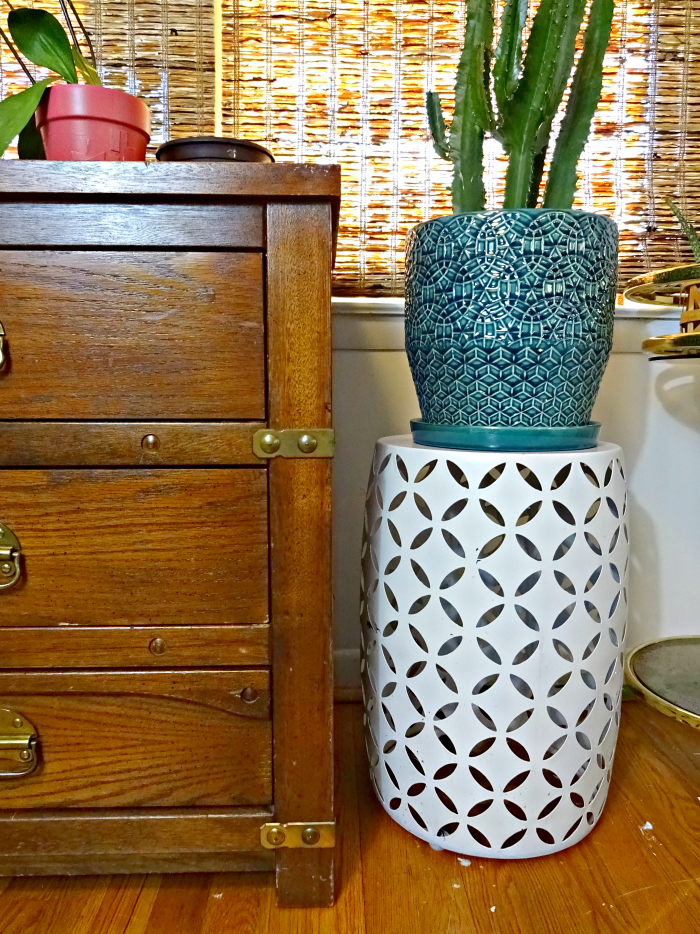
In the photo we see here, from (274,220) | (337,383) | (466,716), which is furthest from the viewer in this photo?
(337,383)

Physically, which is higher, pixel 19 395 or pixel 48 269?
pixel 48 269

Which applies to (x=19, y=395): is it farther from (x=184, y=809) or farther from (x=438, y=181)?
(x=438, y=181)

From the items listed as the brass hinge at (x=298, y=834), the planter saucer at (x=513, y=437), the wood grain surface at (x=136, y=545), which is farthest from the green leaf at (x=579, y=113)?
the brass hinge at (x=298, y=834)

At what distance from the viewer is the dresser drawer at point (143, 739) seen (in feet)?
2.16

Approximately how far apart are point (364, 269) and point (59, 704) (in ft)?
2.77

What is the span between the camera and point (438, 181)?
1128 millimetres

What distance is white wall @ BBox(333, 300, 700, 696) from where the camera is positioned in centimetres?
112

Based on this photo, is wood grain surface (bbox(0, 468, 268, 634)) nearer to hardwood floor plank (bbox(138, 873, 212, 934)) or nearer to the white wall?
hardwood floor plank (bbox(138, 873, 212, 934))

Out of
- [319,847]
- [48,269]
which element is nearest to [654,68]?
[48,269]

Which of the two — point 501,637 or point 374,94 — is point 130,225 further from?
point 374,94

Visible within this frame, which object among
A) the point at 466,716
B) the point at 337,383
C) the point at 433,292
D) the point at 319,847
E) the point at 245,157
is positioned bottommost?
the point at 319,847

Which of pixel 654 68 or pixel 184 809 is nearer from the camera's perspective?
pixel 184 809

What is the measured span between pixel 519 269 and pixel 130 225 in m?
0.41

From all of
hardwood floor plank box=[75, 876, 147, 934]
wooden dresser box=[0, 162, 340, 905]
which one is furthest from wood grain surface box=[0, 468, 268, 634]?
hardwood floor plank box=[75, 876, 147, 934]
